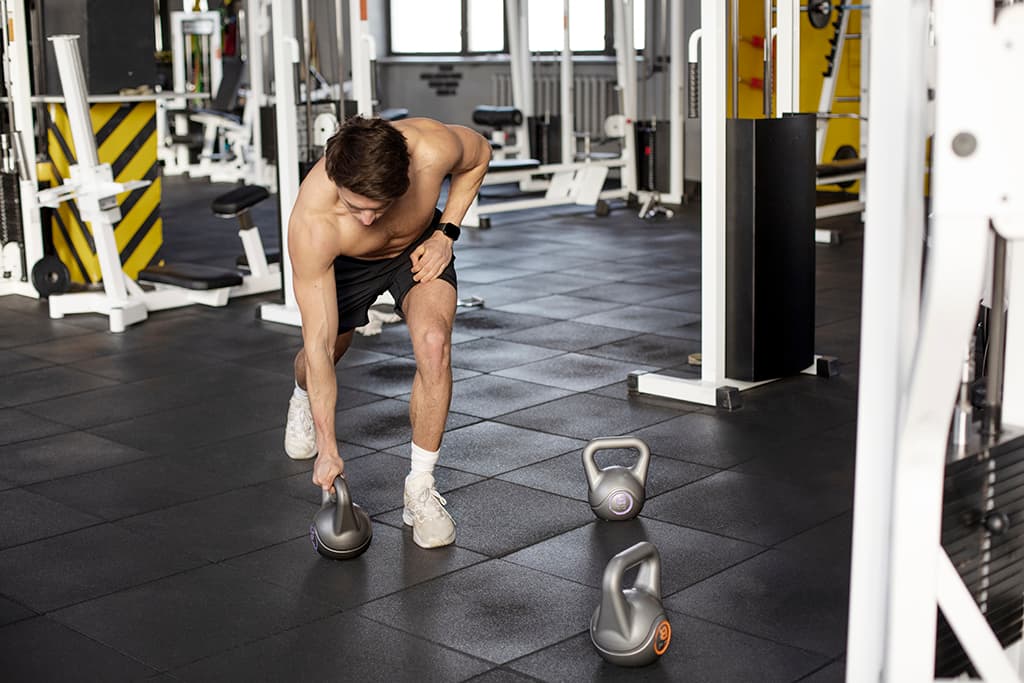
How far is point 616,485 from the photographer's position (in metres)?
2.84

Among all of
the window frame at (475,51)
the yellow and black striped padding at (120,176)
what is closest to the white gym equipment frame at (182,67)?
the window frame at (475,51)

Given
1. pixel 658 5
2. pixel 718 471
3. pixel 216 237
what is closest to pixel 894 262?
pixel 718 471

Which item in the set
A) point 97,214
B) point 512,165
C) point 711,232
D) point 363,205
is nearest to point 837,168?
point 512,165

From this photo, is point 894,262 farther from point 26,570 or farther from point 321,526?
point 26,570

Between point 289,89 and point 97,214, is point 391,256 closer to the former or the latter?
point 289,89

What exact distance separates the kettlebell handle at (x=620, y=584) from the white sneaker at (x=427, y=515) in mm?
622

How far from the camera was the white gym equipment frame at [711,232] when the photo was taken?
145 inches

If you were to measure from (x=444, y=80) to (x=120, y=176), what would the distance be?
232 inches

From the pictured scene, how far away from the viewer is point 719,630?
2305mm

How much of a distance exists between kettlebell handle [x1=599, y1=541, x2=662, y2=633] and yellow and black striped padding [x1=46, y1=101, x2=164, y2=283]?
4104mm

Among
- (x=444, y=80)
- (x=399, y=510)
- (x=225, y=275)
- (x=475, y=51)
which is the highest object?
(x=475, y=51)

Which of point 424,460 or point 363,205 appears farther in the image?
point 424,460

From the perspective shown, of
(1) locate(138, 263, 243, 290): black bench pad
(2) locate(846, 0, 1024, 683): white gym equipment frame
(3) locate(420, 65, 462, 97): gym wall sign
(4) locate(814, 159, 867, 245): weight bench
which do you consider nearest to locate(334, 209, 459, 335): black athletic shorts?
(2) locate(846, 0, 1024, 683): white gym equipment frame

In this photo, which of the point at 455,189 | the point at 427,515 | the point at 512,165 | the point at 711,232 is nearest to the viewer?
the point at 427,515
